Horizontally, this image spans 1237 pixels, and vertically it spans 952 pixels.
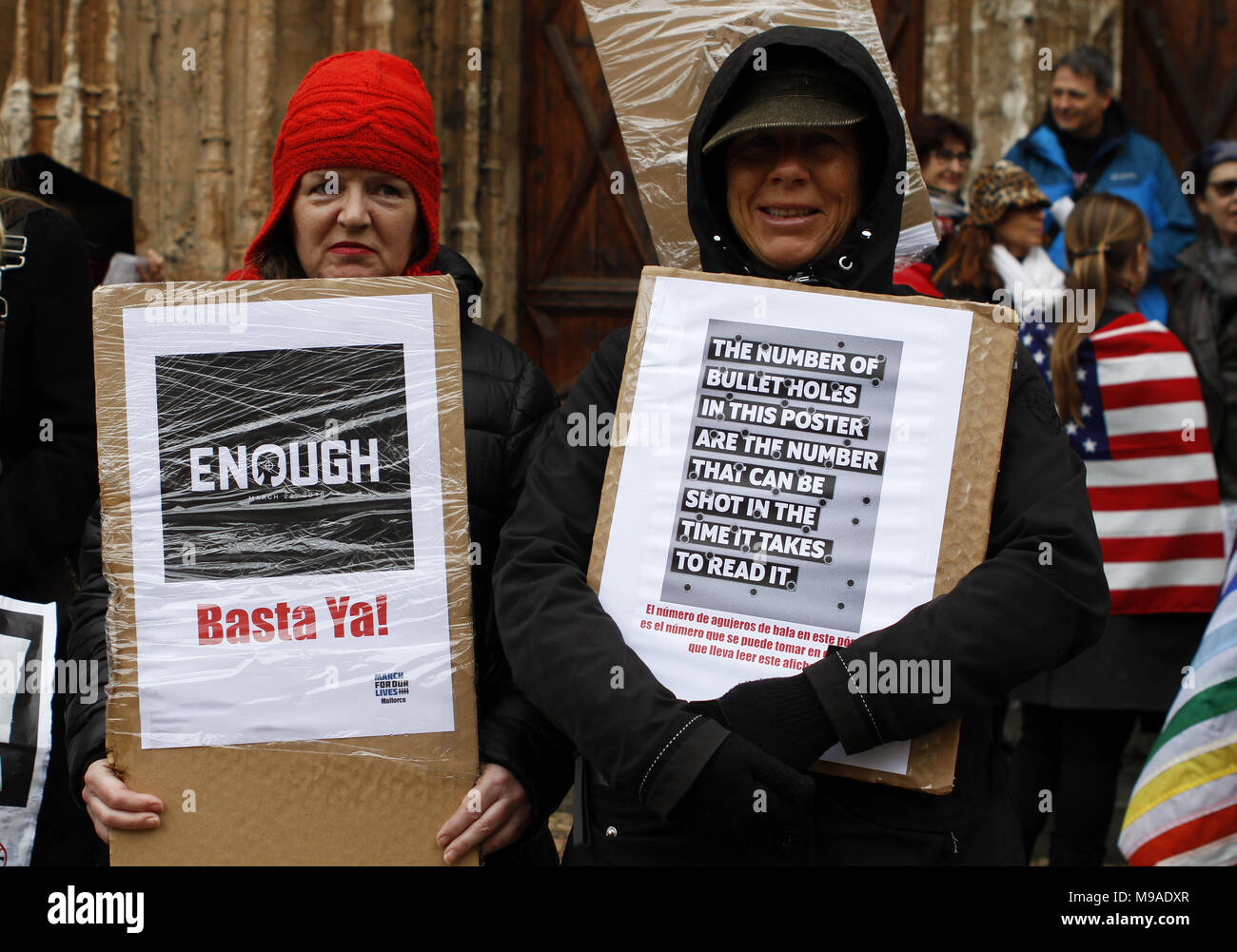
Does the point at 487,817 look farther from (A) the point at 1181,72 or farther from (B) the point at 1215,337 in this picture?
(A) the point at 1181,72

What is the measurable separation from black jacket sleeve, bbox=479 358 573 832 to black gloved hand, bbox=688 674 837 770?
36 centimetres

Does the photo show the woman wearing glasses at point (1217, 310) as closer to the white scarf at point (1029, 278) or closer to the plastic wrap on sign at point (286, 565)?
the white scarf at point (1029, 278)

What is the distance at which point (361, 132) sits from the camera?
1947 mm

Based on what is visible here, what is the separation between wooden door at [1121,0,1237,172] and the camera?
5.49m

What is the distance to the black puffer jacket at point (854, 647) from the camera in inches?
60.9

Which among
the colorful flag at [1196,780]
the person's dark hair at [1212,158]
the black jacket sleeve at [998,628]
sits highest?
the person's dark hair at [1212,158]

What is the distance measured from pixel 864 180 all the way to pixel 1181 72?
4.42 m

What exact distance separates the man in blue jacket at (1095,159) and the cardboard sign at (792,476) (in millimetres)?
3350

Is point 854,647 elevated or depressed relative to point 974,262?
depressed

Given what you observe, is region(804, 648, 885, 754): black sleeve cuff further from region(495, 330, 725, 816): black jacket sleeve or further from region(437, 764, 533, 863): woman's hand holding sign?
region(437, 764, 533, 863): woman's hand holding sign

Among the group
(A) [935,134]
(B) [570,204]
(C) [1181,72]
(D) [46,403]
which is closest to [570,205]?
(B) [570,204]

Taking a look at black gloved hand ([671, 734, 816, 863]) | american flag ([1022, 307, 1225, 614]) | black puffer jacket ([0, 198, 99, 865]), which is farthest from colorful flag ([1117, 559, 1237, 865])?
black puffer jacket ([0, 198, 99, 865])

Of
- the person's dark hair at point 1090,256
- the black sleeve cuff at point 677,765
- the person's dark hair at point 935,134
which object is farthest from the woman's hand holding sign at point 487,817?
the person's dark hair at point 935,134

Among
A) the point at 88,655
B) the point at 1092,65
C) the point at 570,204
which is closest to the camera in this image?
the point at 88,655
